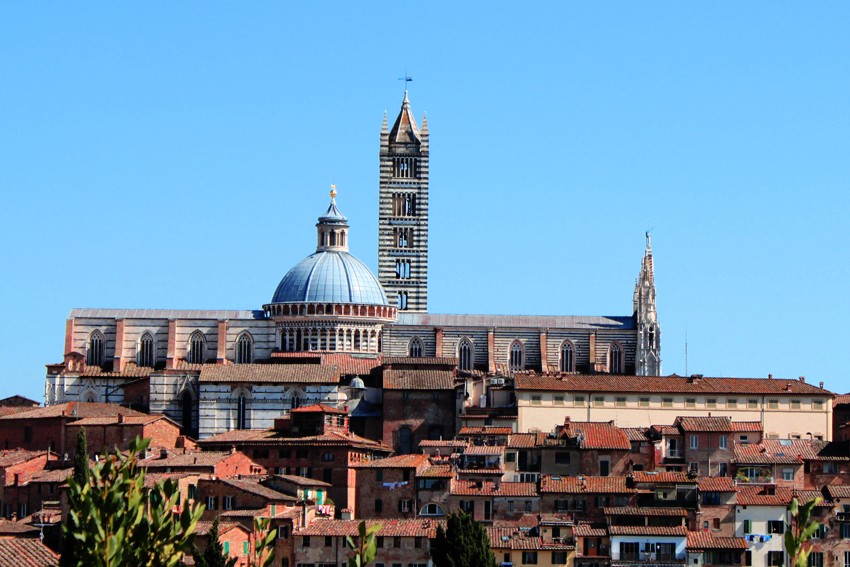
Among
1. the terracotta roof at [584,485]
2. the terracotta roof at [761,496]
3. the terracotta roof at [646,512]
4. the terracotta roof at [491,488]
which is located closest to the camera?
the terracotta roof at [646,512]

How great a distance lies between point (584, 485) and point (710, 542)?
224 inches

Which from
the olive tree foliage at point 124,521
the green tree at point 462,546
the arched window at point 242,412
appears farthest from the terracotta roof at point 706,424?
the olive tree foliage at point 124,521

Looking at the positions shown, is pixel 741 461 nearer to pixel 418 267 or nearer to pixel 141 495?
pixel 418 267

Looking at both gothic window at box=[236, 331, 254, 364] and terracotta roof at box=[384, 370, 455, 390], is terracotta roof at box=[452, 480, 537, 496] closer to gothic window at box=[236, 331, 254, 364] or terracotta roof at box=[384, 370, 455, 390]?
terracotta roof at box=[384, 370, 455, 390]

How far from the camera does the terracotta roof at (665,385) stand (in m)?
71.9

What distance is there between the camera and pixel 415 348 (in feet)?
281

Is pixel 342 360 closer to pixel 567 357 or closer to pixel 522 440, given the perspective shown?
pixel 567 357

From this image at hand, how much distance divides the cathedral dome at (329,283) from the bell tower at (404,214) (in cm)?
921

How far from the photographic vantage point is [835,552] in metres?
56.7

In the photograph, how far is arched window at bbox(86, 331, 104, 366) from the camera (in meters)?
84.7

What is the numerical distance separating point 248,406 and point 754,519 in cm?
2567

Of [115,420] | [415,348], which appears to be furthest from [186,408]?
[415,348]

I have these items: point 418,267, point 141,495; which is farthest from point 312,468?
point 141,495

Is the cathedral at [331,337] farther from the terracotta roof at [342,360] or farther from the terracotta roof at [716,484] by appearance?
the terracotta roof at [716,484]
